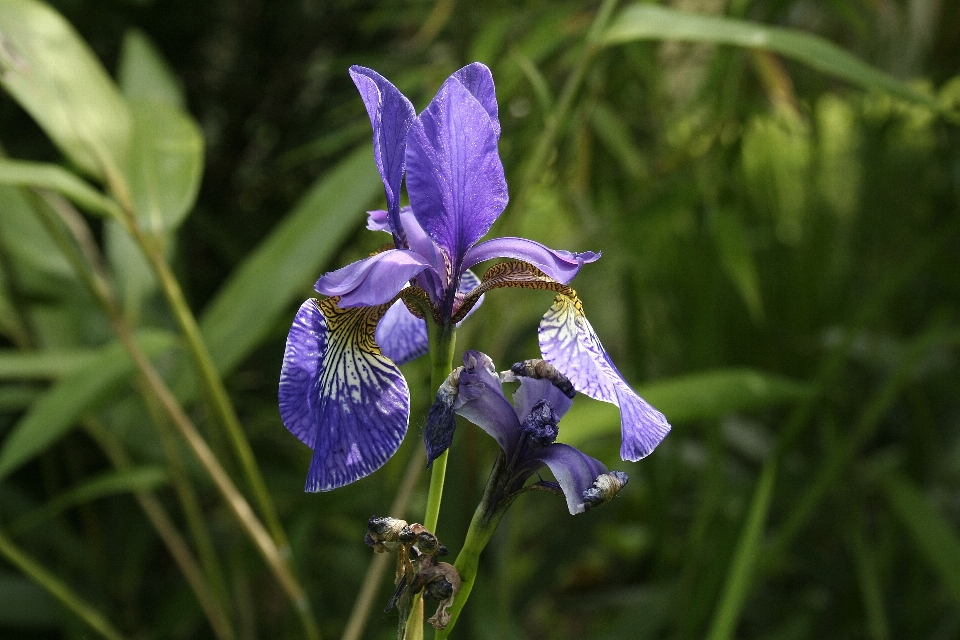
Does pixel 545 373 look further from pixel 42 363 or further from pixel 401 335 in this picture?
pixel 42 363

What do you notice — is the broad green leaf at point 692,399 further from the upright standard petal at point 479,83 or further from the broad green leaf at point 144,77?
the broad green leaf at point 144,77

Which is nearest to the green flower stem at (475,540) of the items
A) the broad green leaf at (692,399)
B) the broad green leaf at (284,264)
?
the broad green leaf at (692,399)

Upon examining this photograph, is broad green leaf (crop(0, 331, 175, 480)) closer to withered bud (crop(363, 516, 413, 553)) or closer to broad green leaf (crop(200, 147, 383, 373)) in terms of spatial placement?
broad green leaf (crop(200, 147, 383, 373))

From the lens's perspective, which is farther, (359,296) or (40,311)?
(40,311)

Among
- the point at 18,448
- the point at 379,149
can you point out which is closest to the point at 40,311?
the point at 18,448

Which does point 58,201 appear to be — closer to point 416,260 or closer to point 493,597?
point 416,260

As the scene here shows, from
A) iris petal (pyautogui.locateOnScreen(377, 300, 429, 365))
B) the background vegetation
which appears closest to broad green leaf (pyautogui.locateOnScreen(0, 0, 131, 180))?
the background vegetation
